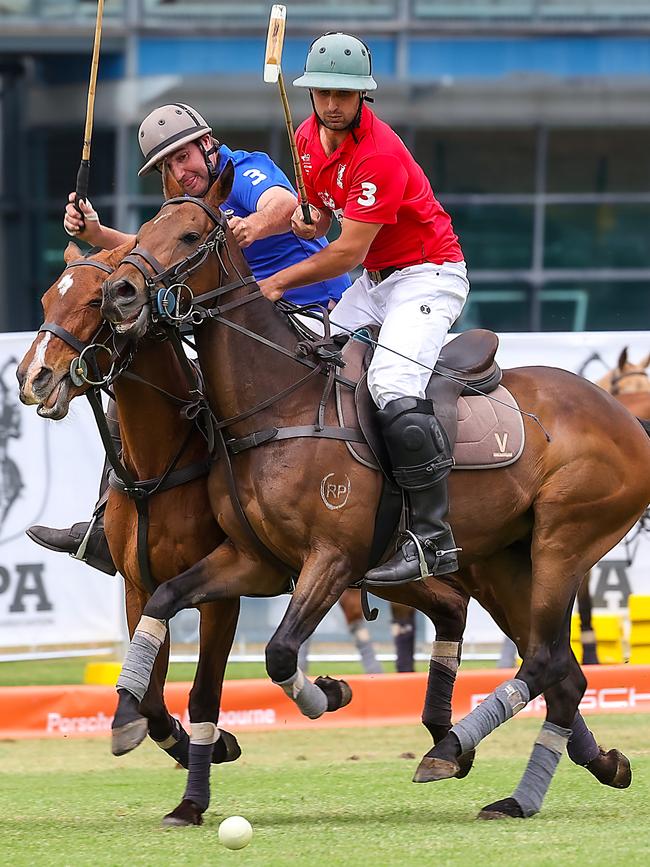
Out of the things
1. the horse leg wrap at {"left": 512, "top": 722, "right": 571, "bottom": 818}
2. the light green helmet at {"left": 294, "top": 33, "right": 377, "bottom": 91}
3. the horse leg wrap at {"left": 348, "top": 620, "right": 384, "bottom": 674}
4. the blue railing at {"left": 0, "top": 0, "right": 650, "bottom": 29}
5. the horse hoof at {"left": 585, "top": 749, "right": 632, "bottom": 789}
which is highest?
the light green helmet at {"left": 294, "top": 33, "right": 377, "bottom": 91}

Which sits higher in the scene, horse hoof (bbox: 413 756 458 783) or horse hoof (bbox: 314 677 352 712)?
horse hoof (bbox: 314 677 352 712)

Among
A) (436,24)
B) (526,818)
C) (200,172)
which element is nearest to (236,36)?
(436,24)

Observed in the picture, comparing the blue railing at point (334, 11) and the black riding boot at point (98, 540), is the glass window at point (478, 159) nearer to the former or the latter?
the blue railing at point (334, 11)

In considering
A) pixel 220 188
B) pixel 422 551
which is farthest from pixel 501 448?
pixel 220 188

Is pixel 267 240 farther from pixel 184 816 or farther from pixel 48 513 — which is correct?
pixel 48 513

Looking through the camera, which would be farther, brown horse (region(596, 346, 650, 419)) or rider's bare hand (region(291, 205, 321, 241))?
brown horse (region(596, 346, 650, 419))

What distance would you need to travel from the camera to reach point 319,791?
736cm

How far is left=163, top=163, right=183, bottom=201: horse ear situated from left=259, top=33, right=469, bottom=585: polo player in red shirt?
0.52 metres

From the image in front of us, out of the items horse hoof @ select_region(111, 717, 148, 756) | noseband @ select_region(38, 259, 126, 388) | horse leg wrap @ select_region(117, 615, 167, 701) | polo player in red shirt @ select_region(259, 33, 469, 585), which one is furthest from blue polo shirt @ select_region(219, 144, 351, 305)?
horse hoof @ select_region(111, 717, 148, 756)

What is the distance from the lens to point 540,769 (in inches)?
255

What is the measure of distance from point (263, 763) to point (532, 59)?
482 inches

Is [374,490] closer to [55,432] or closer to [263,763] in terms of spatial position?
[263,763]

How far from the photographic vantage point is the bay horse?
6.00 m

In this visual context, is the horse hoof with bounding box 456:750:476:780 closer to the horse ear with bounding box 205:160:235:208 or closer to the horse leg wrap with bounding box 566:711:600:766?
the horse leg wrap with bounding box 566:711:600:766
